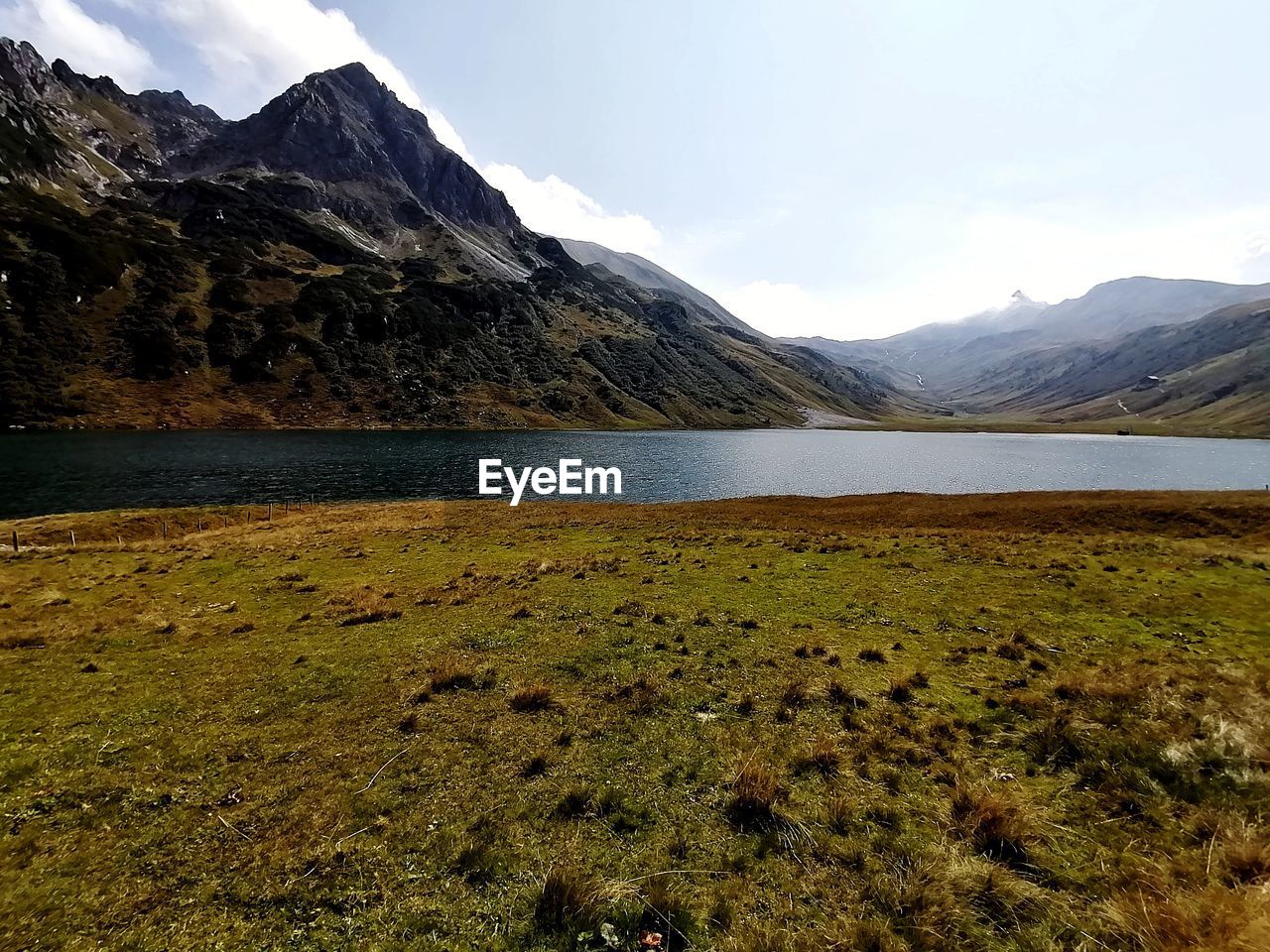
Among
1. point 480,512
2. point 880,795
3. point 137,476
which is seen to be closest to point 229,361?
point 137,476

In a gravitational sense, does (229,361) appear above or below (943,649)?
above

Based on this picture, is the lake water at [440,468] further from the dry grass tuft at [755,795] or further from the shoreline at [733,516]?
the dry grass tuft at [755,795]

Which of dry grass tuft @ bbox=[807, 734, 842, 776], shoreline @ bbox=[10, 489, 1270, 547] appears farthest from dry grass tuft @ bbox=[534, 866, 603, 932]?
shoreline @ bbox=[10, 489, 1270, 547]

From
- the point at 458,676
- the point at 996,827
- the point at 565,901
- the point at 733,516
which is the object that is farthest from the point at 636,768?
the point at 733,516

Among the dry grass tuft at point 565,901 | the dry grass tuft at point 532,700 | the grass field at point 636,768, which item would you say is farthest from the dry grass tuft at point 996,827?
the dry grass tuft at point 532,700

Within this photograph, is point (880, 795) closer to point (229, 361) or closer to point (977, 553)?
point (977, 553)

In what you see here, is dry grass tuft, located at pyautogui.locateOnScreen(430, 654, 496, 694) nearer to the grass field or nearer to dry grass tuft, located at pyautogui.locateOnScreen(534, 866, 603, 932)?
the grass field

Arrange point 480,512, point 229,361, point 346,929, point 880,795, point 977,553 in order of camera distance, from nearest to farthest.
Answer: point 346,929, point 880,795, point 977,553, point 480,512, point 229,361
